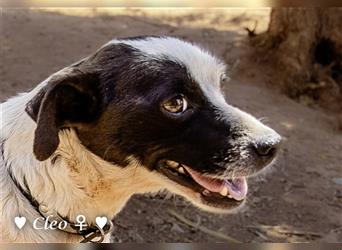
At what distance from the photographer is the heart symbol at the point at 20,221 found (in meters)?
1.60

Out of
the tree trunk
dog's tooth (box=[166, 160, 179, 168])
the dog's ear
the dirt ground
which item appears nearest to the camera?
the dog's ear

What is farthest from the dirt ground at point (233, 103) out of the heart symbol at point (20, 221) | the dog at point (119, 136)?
the heart symbol at point (20, 221)

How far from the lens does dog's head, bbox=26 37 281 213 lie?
4.96ft

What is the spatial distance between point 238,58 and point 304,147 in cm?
29

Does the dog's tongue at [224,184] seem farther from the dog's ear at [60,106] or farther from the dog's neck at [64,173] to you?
the dog's ear at [60,106]

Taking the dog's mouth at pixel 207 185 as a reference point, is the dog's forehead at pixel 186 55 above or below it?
above

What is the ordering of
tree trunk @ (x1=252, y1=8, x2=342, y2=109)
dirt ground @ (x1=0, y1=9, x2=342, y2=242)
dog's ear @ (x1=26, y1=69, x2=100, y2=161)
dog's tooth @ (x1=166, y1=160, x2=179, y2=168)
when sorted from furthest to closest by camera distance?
1. tree trunk @ (x1=252, y1=8, x2=342, y2=109)
2. dirt ground @ (x1=0, y1=9, x2=342, y2=242)
3. dog's tooth @ (x1=166, y1=160, x2=179, y2=168)
4. dog's ear @ (x1=26, y1=69, x2=100, y2=161)

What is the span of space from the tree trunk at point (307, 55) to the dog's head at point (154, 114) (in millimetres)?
460

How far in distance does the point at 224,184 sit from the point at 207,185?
0.13 ft

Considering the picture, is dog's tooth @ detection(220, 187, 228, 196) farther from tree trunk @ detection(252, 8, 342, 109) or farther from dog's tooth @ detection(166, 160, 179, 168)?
tree trunk @ detection(252, 8, 342, 109)

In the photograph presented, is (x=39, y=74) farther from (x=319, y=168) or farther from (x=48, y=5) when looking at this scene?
(x=319, y=168)

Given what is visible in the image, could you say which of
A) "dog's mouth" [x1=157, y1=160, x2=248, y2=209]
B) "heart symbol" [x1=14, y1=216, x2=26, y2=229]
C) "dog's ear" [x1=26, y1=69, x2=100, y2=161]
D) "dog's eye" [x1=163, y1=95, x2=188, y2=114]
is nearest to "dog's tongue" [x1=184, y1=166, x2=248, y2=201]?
"dog's mouth" [x1=157, y1=160, x2=248, y2=209]

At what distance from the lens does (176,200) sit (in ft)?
6.11

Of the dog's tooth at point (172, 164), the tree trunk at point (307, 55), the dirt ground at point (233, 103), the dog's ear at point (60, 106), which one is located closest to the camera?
the dog's ear at point (60, 106)
